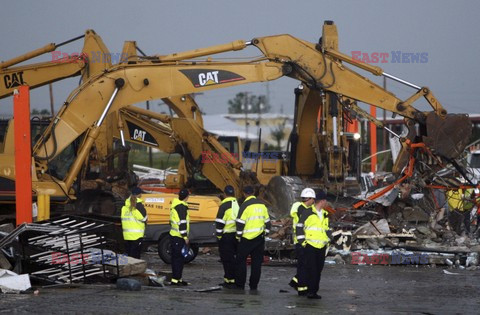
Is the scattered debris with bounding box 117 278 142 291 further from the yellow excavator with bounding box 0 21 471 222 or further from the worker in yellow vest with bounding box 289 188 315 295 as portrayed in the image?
the yellow excavator with bounding box 0 21 471 222

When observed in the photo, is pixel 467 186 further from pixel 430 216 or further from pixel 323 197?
pixel 323 197

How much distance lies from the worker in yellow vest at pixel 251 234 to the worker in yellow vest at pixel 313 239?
1.17 metres

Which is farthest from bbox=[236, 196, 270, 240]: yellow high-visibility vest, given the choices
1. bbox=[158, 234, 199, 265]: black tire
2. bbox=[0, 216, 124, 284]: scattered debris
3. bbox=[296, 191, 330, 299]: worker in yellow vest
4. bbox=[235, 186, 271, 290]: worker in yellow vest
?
bbox=[158, 234, 199, 265]: black tire

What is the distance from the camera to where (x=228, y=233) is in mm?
15641

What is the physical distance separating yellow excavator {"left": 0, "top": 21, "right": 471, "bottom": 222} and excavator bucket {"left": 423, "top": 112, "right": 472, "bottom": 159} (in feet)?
0.08

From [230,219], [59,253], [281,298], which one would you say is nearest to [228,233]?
[230,219]

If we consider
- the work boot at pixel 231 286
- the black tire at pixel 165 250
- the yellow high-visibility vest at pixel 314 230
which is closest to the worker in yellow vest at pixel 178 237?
the work boot at pixel 231 286

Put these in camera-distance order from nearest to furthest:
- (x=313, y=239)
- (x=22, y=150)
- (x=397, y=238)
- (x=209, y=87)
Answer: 1. (x=313, y=239)
2. (x=22, y=150)
3. (x=397, y=238)
4. (x=209, y=87)

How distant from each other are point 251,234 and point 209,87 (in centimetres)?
750

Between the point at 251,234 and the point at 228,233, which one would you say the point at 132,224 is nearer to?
the point at 228,233

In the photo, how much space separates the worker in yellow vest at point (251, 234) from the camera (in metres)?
15.0

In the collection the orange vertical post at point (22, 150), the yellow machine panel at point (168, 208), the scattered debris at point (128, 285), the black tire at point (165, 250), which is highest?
the orange vertical post at point (22, 150)

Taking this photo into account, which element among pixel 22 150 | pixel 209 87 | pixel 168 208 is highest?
pixel 209 87

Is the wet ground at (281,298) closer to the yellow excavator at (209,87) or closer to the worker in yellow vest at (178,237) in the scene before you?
the worker in yellow vest at (178,237)
